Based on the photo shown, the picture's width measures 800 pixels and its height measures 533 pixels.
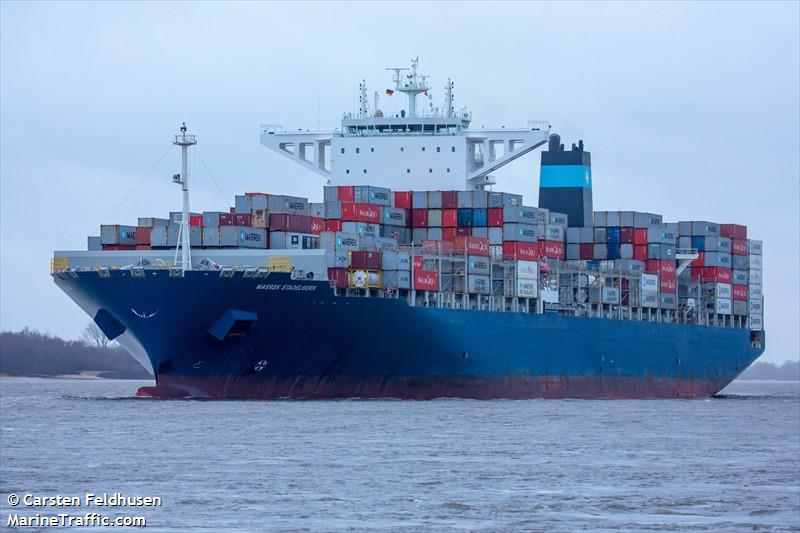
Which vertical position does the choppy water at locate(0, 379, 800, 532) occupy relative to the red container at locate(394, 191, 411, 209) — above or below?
below

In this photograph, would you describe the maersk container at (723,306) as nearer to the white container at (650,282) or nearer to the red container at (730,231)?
the red container at (730,231)

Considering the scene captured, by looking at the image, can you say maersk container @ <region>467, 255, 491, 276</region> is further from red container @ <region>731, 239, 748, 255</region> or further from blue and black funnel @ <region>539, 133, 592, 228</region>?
red container @ <region>731, 239, 748, 255</region>

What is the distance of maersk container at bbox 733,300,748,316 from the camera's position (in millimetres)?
67875

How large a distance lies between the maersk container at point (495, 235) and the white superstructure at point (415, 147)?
5.55 meters

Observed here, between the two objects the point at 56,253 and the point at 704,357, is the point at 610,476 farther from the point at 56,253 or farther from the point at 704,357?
the point at 704,357

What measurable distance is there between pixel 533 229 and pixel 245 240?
39.6 ft

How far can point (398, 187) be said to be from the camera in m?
58.6

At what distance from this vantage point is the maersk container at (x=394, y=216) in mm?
51841

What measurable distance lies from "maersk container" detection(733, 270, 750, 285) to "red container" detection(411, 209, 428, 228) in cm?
1925

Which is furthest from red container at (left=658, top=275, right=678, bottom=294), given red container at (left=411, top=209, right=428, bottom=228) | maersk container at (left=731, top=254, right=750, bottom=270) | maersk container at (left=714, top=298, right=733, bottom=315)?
red container at (left=411, top=209, right=428, bottom=228)

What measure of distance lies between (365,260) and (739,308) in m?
25.7

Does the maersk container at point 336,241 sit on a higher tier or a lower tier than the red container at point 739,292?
higher

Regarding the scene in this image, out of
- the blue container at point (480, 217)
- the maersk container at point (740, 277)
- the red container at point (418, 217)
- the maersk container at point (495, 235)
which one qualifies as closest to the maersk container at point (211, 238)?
the red container at point (418, 217)

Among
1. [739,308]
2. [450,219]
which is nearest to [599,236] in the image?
[450,219]
